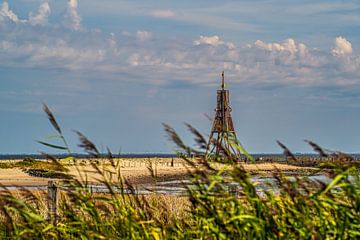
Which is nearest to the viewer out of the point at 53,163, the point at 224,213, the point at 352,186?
the point at 352,186

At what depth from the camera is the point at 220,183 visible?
6910 millimetres

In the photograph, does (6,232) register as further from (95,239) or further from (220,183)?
(220,183)

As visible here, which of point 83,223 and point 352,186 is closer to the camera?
point 352,186

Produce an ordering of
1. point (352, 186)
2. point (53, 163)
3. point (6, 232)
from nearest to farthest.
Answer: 1. point (352, 186)
2. point (53, 163)
3. point (6, 232)

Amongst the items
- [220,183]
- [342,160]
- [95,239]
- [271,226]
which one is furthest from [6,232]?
[342,160]

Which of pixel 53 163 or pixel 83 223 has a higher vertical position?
pixel 53 163

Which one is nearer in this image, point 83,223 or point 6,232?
point 83,223

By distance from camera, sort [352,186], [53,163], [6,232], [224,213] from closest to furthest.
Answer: [352,186], [224,213], [53,163], [6,232]

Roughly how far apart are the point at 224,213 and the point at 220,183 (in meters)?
0.33

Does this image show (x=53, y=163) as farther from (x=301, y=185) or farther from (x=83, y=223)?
(x=301, y=185)

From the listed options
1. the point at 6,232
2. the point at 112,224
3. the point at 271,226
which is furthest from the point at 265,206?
the point at 6,232

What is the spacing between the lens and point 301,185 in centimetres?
650

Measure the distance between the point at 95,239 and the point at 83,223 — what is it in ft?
0.95

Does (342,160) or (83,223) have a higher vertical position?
(342,160)
